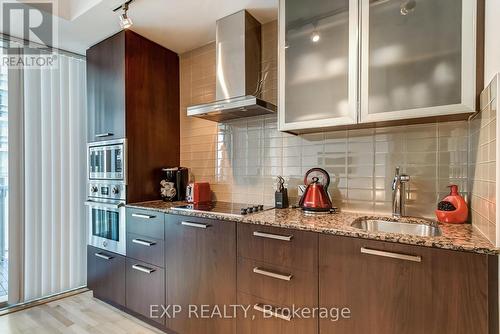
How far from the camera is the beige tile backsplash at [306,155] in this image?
1591 mm

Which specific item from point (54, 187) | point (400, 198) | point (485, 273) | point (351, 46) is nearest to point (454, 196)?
point (400, 198)

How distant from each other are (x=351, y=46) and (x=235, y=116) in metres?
1.05

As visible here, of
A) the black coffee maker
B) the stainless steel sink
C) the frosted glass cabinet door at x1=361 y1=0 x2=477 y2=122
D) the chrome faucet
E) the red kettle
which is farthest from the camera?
the black coffee maker

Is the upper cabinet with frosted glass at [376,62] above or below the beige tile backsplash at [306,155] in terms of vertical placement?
above

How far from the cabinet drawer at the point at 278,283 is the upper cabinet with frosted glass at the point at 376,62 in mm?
870

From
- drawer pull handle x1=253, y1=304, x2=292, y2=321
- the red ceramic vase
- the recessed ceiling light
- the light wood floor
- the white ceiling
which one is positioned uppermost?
the white ceiling

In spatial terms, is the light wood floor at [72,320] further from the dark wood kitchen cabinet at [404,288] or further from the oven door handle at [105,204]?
the dark wood kitchen cabinet at [404,288]

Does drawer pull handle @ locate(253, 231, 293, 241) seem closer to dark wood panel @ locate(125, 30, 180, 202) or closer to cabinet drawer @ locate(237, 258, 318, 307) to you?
cabinet drawer @ locate(237, 258, 318, 307)

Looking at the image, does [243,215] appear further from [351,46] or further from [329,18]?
[329,18]

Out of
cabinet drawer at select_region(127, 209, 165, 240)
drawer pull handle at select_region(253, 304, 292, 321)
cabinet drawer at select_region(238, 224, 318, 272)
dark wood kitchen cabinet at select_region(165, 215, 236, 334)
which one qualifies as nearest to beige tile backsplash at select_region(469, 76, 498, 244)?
cabinet drawer at select_region(238, 224, 318, 272)

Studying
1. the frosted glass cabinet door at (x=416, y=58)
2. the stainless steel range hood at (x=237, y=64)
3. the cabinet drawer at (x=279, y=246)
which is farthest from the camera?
the stainless steel range hood at (x=237, y=64)

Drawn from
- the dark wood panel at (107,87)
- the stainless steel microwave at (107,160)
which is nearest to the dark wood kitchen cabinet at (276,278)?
the stainless steel microwave at (107,160)

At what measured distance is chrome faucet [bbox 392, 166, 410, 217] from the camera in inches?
62.4

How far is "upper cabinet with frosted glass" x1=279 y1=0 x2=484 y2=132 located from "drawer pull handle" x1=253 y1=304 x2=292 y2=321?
1.08 metres
